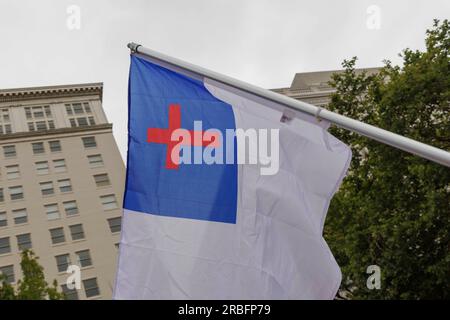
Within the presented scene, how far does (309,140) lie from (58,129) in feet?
195

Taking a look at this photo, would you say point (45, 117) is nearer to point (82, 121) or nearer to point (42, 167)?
point (82, 121)

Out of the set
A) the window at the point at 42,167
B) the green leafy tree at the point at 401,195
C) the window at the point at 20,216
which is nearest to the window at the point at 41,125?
the window at the point at 42,167

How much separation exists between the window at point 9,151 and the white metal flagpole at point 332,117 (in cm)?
5541

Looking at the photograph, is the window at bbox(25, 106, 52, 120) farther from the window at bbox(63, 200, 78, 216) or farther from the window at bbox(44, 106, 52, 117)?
the window at bbox(63, 200, 78, 216)

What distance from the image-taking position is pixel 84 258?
1892 inches

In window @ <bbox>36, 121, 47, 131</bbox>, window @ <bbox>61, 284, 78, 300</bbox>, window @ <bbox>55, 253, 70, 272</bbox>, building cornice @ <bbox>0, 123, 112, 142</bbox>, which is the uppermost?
window @ <bbox>36, 121, 47, 131</bbox>

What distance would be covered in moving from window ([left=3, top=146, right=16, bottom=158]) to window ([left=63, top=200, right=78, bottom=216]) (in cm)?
1086

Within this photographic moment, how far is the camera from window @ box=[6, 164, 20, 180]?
54.9 meters

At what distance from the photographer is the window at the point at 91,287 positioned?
150 feet

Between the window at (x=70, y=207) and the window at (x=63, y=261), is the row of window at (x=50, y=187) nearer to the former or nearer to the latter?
the window at (x=70, y=207)

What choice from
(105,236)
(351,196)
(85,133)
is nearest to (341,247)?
(351,196)

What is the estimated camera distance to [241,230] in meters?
6.55

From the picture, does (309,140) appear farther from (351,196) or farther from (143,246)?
(351,196)

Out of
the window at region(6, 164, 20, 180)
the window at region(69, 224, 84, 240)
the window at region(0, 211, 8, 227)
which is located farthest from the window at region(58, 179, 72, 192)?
the window at region(0, 211, 8, 227)
